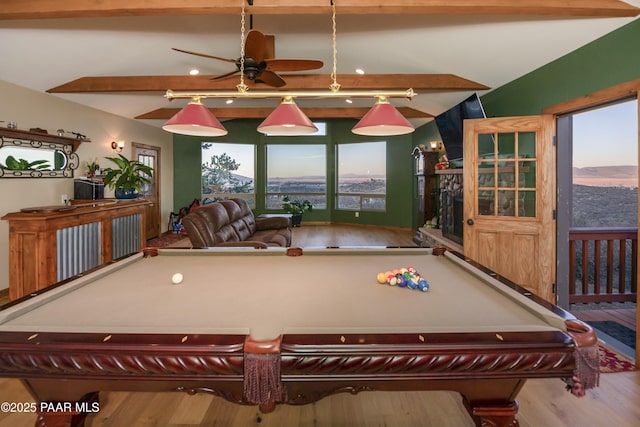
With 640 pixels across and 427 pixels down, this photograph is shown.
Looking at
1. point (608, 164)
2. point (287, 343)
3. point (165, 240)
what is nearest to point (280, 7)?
point (287, 343)

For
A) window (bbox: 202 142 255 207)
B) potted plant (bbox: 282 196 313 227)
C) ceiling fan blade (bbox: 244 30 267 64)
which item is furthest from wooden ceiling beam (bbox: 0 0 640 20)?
potted plant (bbox: 282 196 313 227)

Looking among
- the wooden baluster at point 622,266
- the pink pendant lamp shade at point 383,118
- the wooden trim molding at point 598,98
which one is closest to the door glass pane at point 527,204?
the wooden trim molding at point 598,98

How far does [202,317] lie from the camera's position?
1.26 metres

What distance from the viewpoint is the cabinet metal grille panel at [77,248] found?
134 inches

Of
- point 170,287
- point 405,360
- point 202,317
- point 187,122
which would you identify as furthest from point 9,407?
point 405,360

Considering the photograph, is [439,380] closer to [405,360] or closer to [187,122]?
[405,360]

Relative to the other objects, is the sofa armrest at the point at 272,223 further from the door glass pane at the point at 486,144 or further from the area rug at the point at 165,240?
the door glass pane at the point at 486,144

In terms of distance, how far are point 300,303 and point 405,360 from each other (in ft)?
1.62

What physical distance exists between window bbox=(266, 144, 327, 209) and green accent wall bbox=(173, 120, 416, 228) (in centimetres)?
17

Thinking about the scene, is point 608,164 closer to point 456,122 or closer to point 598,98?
point 456,122

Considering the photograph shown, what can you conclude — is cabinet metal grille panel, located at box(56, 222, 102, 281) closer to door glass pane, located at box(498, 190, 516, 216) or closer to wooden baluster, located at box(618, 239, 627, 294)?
door glass pane, located at box(498, 190, 516, 216)

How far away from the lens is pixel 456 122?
5.09 m

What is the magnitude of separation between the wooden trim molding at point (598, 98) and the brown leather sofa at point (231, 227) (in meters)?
2.90

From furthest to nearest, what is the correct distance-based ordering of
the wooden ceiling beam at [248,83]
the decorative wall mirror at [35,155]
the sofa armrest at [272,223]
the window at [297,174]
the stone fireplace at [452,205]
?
the window at [297,174], the sofa armrest at [272,223], the stone fireplace at [452,205], the wooden ceiling beam at [248,83], the decorative wall mirror at [35,155]
